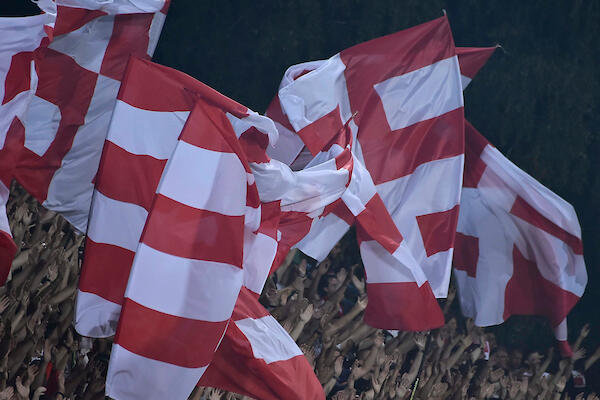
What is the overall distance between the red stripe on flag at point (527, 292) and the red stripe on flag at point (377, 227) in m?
1.47

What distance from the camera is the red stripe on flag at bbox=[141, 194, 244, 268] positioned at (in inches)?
135

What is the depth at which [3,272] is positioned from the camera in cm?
374

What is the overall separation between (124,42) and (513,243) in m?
2.93

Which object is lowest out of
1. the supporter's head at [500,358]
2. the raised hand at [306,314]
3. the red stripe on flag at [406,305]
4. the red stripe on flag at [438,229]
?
the supporter's head at [500,358]

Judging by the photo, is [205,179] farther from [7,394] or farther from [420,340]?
[420,340]

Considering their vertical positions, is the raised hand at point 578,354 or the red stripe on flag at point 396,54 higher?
the red stripe on flag at point 396,54

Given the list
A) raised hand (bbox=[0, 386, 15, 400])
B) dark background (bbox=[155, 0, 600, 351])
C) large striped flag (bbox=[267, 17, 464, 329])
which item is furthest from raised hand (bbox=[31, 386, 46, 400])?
dark background (bbox=[155, 0, 600, 351])

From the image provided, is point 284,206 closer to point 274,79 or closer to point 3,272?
point 3,272

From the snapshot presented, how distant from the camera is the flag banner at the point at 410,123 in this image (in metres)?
5.37

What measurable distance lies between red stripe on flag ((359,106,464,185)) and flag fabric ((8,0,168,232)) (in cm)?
145

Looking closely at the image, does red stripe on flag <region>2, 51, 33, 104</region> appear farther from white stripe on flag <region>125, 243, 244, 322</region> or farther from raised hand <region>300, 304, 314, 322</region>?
raised hand <region>300, 304, 314, 322</region>

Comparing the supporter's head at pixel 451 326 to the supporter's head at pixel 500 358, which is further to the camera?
the supporter's head at pixel 500 358

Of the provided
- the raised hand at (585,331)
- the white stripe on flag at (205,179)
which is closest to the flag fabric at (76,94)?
the white stripe on flag at (205,179)

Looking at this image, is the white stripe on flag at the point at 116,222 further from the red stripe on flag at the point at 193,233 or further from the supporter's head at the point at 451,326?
the supporter's head at the point at 451,326
